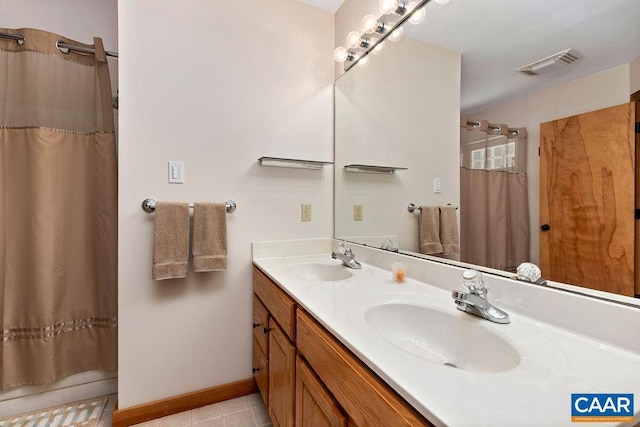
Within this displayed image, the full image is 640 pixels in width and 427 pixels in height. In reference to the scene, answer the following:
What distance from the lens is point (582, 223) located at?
0.75 metres

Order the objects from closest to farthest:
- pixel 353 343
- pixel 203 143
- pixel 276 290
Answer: pixel 353 343 → pixel 276 290 → pixel 203 143

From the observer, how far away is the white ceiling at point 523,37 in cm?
69

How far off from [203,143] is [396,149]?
104 centimetres

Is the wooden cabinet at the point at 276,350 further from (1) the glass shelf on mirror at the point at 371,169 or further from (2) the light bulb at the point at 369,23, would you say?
(2) the light bulb at the point at 369,23

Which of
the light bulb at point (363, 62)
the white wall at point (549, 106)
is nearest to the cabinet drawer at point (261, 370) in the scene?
the white wall at point (549, 106)

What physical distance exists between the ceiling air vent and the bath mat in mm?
2395

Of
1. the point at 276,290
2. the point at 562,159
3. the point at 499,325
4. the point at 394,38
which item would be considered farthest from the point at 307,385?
the point at 394,38

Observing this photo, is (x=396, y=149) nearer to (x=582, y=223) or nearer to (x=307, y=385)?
(x=582, y=223)

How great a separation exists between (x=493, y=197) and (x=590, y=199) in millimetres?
272

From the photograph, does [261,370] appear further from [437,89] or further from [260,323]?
[437,89]

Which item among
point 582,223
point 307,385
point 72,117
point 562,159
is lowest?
point 307,385

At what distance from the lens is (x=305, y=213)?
1765 mm

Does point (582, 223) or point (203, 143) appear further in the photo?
point (203, 143)

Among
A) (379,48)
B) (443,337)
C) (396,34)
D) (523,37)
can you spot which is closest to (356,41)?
(379,48)
